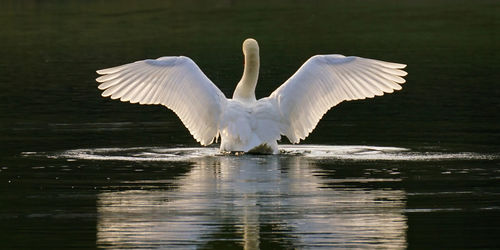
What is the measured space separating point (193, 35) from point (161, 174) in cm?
2422

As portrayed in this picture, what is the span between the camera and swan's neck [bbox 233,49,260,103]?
53.2 feet

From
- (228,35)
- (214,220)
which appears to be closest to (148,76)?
(214,220)

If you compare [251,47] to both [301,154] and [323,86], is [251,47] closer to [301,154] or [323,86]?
[323,86]

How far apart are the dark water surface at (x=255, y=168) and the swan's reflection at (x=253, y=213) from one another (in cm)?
2

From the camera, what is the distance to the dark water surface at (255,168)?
10398 mm

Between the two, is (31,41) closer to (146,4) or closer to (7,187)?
(146,4)

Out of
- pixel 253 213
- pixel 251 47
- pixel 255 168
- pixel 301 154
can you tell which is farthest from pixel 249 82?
pixel 253 213

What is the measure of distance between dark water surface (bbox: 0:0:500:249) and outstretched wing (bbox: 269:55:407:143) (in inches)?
15.1

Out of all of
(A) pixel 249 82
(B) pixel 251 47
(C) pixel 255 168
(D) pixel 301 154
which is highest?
(B) pixel 251 47

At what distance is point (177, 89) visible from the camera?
16.2 meters

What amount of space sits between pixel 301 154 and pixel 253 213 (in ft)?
14.2

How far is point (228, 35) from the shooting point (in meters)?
37.5

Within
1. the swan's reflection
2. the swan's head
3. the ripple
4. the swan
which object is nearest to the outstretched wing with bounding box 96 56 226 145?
the swan

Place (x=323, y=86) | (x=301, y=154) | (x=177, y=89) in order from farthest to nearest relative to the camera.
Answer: (x=177, y=89), (x=323, y=86), (x=301, y=154)
